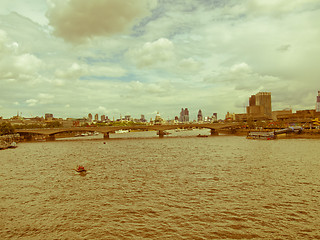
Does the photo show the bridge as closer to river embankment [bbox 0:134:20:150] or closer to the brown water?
river embankment [bbox 0:134:20:150]

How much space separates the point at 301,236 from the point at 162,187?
1884 cm

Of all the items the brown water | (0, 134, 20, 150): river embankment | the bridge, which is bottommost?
the brown water

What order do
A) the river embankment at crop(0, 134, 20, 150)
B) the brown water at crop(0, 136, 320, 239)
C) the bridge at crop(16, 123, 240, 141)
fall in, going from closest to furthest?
the brown water at crop(0, 136, 320, 239) < the river embankment at crop(0, 134, 20, 150) < the bridge at crop(16, 123, 240, 141)

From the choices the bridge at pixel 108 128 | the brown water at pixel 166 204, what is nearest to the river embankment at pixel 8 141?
the bridge at pixel 108 128

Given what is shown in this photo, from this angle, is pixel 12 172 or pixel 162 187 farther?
pixel 12 172

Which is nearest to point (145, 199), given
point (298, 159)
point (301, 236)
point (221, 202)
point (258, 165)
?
point (221, 202)

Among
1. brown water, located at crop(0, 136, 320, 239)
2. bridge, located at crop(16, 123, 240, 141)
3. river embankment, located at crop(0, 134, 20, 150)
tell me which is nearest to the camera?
brown water, located at crop(0, 136, 320, 239)

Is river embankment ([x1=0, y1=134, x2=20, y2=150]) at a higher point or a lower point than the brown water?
higher

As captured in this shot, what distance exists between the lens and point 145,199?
30.0 metres

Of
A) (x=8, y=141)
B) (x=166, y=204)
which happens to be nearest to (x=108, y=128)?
(x=8, y=141)

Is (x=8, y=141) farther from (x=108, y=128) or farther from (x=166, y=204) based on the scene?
(x=166, y=204)

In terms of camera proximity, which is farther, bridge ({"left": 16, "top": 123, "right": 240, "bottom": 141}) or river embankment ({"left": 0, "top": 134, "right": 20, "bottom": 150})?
bridge ({"left": 16, "top": 123, "right": 240, "bottom": 141})

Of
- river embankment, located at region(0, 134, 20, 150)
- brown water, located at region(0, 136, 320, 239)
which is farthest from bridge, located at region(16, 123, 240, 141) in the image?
brown water, located at region(0, 136, 320, 239)

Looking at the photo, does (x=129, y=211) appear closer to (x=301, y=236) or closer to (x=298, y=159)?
(x=301, y=236)
